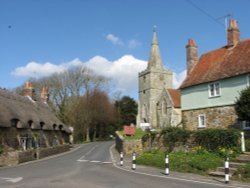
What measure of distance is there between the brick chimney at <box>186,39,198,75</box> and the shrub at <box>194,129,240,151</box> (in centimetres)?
1542

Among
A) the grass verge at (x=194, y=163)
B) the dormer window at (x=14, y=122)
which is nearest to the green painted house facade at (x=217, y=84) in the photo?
the grass verge at (x=194, y=163)

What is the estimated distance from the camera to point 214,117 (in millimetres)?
29156

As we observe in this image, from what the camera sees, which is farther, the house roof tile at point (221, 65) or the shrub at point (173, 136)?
the house roof tile at point (221, 65)

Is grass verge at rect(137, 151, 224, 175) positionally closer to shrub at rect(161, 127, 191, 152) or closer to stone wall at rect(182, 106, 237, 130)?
shrub at rect(161, 127, 191, 152)

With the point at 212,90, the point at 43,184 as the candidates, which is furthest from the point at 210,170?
the point at 212,90

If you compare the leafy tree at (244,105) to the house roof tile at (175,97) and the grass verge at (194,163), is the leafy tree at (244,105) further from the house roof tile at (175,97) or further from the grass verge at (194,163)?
the house roof tile at (175,97)

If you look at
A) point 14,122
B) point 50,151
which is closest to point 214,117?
point 50,151

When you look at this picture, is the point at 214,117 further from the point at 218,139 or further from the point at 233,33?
the point at 218,139

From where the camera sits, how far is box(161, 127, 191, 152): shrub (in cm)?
2319

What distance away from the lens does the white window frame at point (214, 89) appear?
2905cm

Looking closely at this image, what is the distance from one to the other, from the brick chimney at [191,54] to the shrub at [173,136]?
12208 mm

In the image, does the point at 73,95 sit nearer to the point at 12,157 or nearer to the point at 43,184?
the point at 12,157

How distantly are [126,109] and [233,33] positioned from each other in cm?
5189

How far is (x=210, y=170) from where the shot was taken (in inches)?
634
